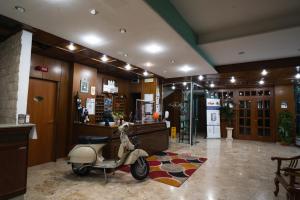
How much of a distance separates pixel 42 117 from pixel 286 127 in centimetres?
910

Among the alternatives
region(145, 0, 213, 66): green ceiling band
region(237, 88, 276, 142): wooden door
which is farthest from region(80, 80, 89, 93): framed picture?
region(237, 88, 276, 142): wooden door

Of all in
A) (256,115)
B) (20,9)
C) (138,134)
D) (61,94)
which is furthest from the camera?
(256,115)

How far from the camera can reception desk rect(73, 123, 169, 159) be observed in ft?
12.8

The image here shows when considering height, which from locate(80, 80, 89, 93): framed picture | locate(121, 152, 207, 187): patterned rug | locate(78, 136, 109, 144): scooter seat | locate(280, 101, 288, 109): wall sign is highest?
locate(80, 80, 89, 93): framed picture

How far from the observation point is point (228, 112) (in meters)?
9.17

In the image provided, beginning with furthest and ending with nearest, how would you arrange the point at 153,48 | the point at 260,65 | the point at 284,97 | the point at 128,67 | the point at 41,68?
the point at 284,97 < the point at 128,67 < the point at 260,65 < the point at 41,68 < the point at 153,48

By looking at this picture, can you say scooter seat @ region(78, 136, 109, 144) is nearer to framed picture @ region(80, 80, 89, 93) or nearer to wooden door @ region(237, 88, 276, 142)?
framed picture @ region(80, 80, 89, 93)

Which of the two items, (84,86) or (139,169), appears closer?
(139,169)

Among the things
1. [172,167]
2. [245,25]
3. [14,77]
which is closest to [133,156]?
[172,167]

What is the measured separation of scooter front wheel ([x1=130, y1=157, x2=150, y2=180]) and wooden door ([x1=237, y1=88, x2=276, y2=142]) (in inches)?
285

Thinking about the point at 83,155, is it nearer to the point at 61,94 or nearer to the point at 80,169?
the point at 80,169

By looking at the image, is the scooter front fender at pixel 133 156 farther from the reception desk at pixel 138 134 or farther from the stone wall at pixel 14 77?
the stone wall at pixel 14 77

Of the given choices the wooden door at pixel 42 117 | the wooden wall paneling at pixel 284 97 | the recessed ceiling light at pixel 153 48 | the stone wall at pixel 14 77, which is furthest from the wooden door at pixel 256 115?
the stone wall at pixel 14 77

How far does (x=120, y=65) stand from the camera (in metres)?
5.47
